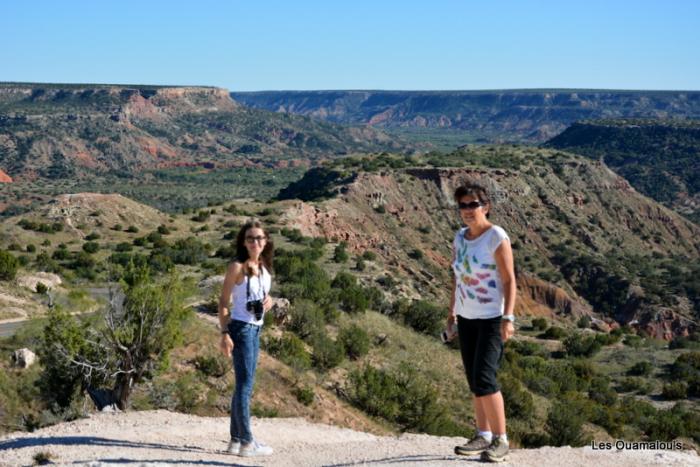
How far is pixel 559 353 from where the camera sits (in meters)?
32.5

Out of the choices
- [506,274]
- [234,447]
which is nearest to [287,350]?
[234,447]

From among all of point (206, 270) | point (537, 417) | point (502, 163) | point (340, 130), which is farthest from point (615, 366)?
point (340, 130)

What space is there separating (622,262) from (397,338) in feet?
152

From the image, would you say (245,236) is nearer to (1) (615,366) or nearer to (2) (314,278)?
(2) (314,278)

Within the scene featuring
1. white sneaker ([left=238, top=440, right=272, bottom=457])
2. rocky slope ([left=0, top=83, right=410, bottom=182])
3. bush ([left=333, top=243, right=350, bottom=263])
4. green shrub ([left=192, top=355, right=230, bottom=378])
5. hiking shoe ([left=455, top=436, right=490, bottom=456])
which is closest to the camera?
hiking shoe ([left=455, top=436, right=490, bottom=456])

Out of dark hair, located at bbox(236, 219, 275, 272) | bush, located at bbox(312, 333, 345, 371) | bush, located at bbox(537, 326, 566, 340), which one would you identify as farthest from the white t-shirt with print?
bush, located at bbox(537, 326, 566, 340)

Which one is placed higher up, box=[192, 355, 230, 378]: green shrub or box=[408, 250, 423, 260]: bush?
box=[192, 355, 230, 378]: green shrub

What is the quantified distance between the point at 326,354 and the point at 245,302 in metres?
9.28

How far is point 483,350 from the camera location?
6.59 metres

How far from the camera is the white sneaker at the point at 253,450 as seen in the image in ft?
24.8

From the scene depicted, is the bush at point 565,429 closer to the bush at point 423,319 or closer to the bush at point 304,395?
the bush at point 304,395

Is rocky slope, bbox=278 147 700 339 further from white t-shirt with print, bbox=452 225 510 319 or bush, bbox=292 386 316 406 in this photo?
white t-shirt with print, bbox=452 225 510 319

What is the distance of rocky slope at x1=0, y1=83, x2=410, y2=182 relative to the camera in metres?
116

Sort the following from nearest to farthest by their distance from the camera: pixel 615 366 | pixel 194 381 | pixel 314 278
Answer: pixel 194 381 → pixel 314 278 → pixel 615 366
